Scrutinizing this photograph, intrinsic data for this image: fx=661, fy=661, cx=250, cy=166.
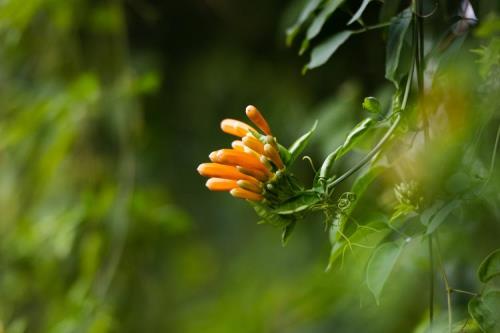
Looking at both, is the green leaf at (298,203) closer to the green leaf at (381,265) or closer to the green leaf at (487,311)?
the green leaf at (381,265)

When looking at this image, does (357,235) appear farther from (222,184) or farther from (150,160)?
(150,160)

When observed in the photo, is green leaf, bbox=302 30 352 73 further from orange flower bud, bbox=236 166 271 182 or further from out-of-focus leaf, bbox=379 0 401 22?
orange flower bud, bbox=236 166 271 182

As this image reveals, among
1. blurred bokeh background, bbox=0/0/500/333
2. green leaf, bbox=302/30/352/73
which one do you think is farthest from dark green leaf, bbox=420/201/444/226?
blurred bokeh background, bbox=0/0/500/333

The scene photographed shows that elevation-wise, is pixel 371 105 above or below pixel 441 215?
above

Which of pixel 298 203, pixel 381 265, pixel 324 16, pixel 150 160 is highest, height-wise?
pixel 324 16

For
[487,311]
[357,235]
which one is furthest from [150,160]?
[487,311]


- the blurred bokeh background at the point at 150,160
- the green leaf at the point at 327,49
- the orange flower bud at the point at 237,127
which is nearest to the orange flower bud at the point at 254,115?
the orange flower bud at the point at 237,127
